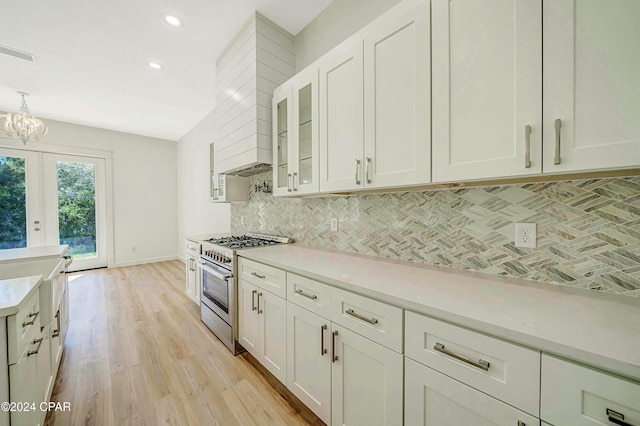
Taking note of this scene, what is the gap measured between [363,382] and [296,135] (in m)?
1.71

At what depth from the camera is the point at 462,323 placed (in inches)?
32.1

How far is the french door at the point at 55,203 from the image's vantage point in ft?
13.3

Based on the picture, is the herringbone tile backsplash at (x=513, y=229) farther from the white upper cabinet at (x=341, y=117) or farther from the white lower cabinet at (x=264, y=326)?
the white lower cabinet at (x=264, y=326)

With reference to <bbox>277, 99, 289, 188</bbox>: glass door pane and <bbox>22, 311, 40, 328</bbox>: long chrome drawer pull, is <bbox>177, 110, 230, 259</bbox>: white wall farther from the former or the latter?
<bbox>22, 311, 40, 328</bbox>: long chrome drawer pull

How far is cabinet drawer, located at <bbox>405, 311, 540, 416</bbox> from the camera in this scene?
0.70 metres

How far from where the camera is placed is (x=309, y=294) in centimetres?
140

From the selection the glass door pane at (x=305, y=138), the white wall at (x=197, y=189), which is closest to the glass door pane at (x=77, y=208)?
the white wall at (x=197, y=189)

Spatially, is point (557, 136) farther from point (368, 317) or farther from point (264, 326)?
point (264, 326)

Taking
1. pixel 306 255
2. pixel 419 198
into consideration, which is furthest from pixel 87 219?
pixel 419 198

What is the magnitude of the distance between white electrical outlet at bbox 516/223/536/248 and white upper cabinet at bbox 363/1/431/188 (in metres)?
0.51

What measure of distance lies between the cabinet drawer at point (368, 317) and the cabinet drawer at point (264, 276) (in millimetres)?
459

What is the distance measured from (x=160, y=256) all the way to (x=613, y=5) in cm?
698

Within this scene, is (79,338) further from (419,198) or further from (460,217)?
(460,217)

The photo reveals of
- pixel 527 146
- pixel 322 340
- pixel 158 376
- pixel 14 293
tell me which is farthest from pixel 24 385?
pixel 527 146
